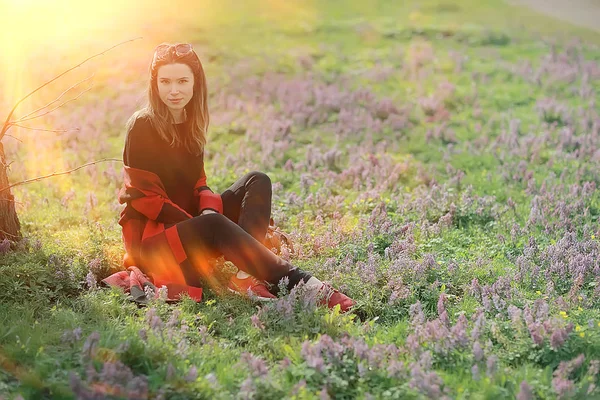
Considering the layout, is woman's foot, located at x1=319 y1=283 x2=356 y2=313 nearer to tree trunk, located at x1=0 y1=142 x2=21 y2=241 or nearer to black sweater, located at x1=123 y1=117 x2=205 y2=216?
black sweater, located at x1=123 y1=117 x2=205 y2=216

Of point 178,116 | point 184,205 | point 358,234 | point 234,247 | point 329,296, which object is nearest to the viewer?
point 329,296

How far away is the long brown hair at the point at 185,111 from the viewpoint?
22.3 feet

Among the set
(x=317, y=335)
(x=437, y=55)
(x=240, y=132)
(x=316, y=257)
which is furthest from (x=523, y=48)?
(x=317, y=335)

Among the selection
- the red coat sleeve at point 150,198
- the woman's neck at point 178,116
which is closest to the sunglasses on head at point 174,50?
the woman's neck at point 178,116

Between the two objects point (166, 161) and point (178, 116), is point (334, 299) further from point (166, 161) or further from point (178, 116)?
point (178, 116)

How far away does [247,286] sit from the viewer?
6.53 meters

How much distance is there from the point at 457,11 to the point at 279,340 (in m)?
25.2

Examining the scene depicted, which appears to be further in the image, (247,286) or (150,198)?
(150,198)

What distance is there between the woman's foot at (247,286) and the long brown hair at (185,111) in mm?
1455

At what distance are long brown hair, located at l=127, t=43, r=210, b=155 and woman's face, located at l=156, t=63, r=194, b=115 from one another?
5 centimetres

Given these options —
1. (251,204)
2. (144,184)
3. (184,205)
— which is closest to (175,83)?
(144,184)

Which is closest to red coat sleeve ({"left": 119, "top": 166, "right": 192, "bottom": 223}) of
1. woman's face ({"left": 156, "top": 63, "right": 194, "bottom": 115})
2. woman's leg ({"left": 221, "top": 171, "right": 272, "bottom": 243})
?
woman's leg ({"left": 221, "top": 171, "right": 272, "bottom": 243})

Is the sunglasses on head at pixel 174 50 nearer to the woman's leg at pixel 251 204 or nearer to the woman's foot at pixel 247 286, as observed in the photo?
the woman's leg at pixel 251 204

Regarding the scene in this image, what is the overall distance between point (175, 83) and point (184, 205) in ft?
4.18
